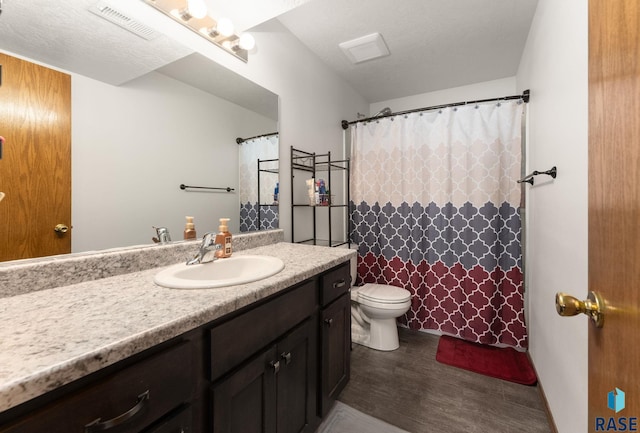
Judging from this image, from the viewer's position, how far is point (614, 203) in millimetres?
440

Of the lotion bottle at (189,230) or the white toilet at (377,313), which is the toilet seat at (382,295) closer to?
the white toilet at (377,313)

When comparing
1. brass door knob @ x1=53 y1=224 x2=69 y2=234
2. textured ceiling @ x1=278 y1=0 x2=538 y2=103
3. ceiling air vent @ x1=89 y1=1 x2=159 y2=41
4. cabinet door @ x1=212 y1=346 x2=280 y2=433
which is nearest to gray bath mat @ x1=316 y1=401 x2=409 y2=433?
cabinet door @ x1=212 y1=346 x2=280 y2=433

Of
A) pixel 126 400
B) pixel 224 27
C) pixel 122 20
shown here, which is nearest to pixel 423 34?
pixel 224 27

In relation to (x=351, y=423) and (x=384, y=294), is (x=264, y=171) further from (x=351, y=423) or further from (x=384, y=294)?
(x=351, y=423)

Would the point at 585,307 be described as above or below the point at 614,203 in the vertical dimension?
below

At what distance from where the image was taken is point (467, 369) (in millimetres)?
1818

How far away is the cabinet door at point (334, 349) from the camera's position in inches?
50.3

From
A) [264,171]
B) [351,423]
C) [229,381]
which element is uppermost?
[264,171]

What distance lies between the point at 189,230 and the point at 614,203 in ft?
4.55

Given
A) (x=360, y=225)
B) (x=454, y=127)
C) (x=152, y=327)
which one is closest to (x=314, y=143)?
(x=360, y=225)

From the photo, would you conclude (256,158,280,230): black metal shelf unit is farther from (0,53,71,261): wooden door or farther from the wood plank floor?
the wood plank floor

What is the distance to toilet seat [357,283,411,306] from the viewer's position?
1.97 m

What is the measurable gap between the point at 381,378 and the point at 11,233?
191 cm

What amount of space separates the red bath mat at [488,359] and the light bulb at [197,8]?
2516 mm
